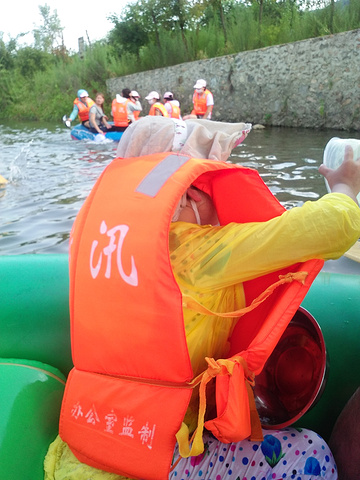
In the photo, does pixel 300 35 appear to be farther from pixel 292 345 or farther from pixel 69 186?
pixel 292 345

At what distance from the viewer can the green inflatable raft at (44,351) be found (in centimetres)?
117

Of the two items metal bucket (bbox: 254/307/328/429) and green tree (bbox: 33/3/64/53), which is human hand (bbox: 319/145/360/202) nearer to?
metal bucket (bbox: 254/307/328/429)

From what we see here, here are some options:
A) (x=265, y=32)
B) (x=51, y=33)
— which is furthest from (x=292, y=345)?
(x=51, y=33)

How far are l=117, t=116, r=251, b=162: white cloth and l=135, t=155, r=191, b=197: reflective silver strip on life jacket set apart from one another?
11 centimetres

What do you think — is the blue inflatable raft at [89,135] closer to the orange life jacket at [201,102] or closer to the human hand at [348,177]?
the orange life jacket at [201,102]

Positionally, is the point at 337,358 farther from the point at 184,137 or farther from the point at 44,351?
the point at 44,351

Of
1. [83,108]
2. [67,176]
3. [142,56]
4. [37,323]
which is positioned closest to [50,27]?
[142,56]

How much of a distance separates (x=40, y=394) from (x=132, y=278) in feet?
1.66

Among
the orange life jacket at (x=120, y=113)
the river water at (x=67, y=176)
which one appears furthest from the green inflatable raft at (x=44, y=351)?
the orange life jacket at (x=120, y=113)

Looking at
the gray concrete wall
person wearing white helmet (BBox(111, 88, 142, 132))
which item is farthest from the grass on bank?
person wearing white helmet (BBox(111, 88, 142, 132))

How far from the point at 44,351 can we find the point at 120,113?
984cm

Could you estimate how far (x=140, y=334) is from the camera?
105 centimetres

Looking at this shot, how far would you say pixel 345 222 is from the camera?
0.97 meters

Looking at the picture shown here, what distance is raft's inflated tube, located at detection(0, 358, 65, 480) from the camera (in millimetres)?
1109
